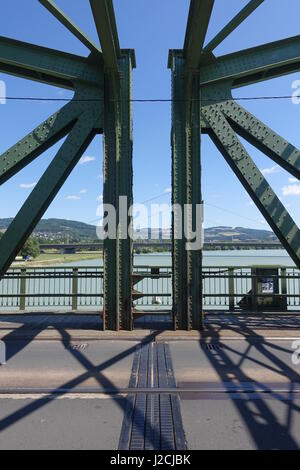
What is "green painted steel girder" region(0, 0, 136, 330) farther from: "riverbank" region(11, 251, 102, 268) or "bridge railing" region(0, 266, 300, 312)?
"riverbank" region(11, 251, 102, 268)

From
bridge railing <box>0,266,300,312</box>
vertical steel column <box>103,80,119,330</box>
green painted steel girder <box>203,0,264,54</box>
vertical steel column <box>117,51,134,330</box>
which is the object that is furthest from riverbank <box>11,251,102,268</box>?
green painted steel girder <box>203,0,264,54</box>

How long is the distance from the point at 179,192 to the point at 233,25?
154 inches

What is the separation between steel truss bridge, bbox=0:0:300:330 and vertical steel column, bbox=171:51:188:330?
2 centimetres

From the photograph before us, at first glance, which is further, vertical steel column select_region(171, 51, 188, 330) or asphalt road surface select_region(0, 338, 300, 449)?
vertical steel column select_region(171, 51, 188, 330)

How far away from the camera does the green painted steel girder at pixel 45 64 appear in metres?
7.33

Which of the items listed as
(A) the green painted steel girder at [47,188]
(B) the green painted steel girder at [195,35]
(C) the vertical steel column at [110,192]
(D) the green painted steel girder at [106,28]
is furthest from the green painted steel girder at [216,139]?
(A) the green painted steel girder at [47,188]

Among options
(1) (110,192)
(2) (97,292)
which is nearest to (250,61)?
(1) (110,192)

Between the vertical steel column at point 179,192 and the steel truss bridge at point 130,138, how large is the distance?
0.08 feet

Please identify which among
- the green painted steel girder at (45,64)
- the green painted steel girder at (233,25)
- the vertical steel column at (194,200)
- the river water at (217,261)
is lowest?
the river water at (217,261)

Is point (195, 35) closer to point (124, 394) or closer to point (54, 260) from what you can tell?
point (124, 394)

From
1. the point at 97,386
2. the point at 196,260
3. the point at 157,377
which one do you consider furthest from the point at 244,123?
the point at 97,386

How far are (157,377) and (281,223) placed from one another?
463 centimetres

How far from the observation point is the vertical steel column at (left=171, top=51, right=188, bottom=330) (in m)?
7.36

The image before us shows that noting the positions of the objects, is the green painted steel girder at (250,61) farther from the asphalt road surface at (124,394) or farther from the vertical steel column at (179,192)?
the asphalt road surface at (124,394)
